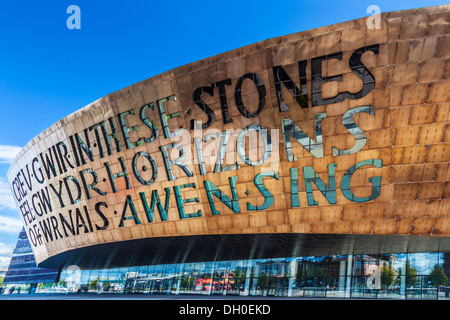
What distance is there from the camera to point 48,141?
30031 millimetres

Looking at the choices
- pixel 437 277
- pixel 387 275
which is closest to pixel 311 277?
pixel 387 275

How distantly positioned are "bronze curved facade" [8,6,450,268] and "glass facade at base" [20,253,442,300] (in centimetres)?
232

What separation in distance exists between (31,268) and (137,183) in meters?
46.1

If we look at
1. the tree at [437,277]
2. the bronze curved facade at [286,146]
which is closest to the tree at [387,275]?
the tree at [437,277]

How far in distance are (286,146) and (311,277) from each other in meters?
14.1

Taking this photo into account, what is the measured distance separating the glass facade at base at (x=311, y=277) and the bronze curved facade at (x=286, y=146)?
2.32 m

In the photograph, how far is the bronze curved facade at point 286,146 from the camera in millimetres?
18281

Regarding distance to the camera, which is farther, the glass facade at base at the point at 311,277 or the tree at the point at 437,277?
the glass facade at base at the point at 311,277

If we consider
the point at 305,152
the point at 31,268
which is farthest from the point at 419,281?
the point at 31,268

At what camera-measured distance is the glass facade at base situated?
1011 inches

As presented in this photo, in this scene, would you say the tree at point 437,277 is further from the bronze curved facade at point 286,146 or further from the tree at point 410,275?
the bronze curved facade at point 286,146

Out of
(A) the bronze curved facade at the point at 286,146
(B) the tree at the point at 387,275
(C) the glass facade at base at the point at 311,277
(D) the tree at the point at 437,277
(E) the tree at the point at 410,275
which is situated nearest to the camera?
(A) the bronze curved facade at the point at 286,146

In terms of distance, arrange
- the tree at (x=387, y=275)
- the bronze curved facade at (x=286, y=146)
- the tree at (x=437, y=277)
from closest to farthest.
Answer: the bronze curved facade at (x=286, y=146) → the tree at (x=437, y=277) → the tree at (x=387, y=275)

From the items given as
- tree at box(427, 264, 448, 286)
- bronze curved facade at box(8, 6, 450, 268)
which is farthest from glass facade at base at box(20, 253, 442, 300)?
bronze curved facade at box(8, 6, 450, 268)
